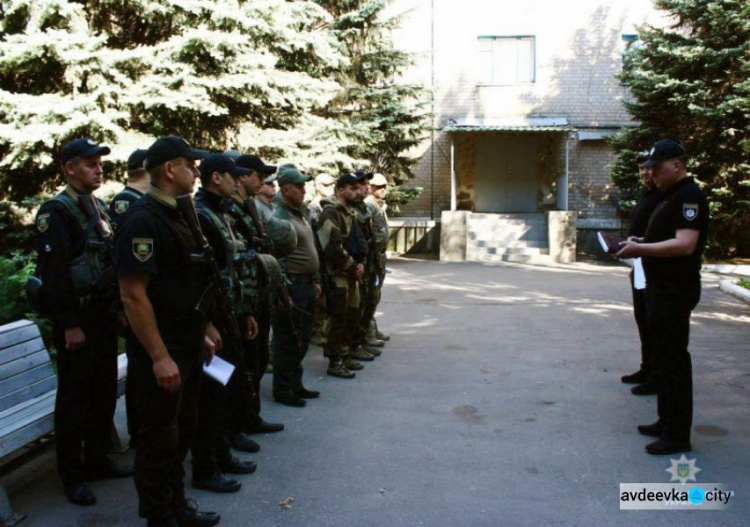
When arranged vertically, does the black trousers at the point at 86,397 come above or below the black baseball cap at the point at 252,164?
below

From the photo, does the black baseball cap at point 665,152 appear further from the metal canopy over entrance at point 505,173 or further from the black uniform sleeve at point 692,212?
the metal canopy over entrance at point 505,173

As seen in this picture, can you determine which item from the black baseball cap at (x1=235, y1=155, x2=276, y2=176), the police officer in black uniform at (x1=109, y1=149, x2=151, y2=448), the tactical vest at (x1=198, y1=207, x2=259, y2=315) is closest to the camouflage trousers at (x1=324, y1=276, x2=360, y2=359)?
the black baseball cap at (x1=235, y1=155, x2=276, y2=176)

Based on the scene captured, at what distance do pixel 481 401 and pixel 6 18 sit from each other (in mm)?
9426

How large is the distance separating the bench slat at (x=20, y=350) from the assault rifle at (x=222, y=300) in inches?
52.0

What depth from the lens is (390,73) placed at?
1622 cm

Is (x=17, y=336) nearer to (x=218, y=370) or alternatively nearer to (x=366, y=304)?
(x=218, y=370)

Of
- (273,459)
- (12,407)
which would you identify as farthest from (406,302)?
(12,407)

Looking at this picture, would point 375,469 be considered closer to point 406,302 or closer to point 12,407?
point 12,407

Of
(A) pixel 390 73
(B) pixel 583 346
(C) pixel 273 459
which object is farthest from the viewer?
(A) pixel 390 73

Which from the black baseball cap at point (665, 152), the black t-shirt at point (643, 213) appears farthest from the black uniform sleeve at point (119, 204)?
the black t-shirt at point (643, 213)

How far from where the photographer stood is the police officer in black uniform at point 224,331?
374 centimetres

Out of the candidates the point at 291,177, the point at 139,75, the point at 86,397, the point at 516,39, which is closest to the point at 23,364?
the point at 86,397

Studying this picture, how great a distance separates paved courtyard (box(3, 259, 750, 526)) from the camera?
3486 millimetres

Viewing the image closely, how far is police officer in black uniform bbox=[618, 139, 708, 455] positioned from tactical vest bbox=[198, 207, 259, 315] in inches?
95.9
